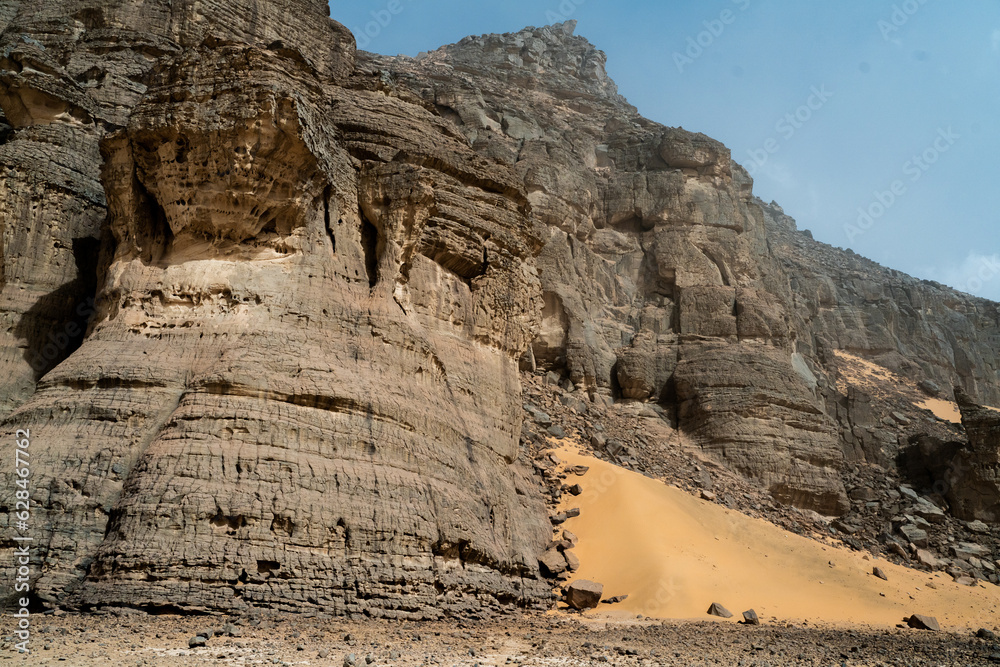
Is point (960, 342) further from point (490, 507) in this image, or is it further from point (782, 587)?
point (490, 507)

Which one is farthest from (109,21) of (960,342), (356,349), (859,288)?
(960,342)

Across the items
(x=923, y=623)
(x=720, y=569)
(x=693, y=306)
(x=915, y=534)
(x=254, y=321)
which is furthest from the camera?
(x=693, y=306)

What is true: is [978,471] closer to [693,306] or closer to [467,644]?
[693,306]

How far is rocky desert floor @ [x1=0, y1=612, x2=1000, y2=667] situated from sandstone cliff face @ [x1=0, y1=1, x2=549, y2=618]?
553mm

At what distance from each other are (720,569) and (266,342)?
10.8m

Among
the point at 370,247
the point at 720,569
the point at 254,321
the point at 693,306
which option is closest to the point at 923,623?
the point at 720,569

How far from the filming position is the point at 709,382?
97.6ft

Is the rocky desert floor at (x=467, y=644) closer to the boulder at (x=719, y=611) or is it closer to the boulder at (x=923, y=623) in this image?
the boulder at (x=719, y=611)

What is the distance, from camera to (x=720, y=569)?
55.4ft

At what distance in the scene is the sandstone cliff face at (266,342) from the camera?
9773 mm

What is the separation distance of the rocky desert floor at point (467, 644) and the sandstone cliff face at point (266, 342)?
1.81 ft

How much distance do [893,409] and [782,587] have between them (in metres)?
25.8

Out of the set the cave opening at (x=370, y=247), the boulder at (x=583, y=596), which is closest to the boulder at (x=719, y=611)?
the boulder at (x=583, y=596)

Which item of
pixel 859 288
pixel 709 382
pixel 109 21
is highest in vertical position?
pixel 859 288
